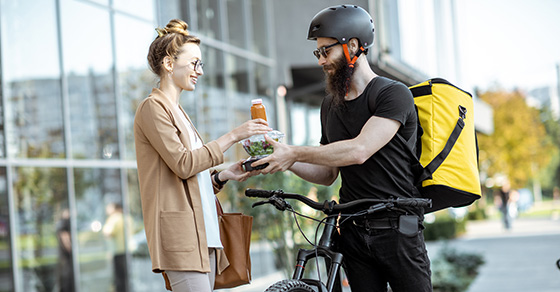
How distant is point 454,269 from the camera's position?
42.9 feet

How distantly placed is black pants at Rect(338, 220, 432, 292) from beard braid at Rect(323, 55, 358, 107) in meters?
0.62

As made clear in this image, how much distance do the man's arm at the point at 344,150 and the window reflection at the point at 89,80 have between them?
678cm

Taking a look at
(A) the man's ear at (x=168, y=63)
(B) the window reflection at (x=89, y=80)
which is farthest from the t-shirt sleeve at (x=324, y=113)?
(B) the window reflection at (x=89, y=80)

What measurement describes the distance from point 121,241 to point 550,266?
8461mm

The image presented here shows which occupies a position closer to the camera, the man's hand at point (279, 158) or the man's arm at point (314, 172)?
the man's hand at point (279, 158)

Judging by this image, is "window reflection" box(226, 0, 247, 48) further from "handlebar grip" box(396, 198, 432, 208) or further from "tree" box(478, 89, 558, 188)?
"tree" box(478, 89, 558, 188)

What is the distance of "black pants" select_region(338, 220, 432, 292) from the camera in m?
3.16

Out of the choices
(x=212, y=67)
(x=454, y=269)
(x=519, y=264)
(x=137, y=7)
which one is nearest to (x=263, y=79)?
(x=212, y=67)

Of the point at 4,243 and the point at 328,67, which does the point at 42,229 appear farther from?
the point at 328,67

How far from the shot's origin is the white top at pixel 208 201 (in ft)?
10.1

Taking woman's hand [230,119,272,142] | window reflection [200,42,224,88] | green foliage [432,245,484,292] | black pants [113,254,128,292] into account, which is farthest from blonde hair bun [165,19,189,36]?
window reflection [200,42,224,88]

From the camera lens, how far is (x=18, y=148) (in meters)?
8.44

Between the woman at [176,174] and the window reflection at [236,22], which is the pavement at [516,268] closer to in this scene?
the window reflection at [236,22]

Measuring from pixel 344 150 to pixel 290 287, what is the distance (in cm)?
67
